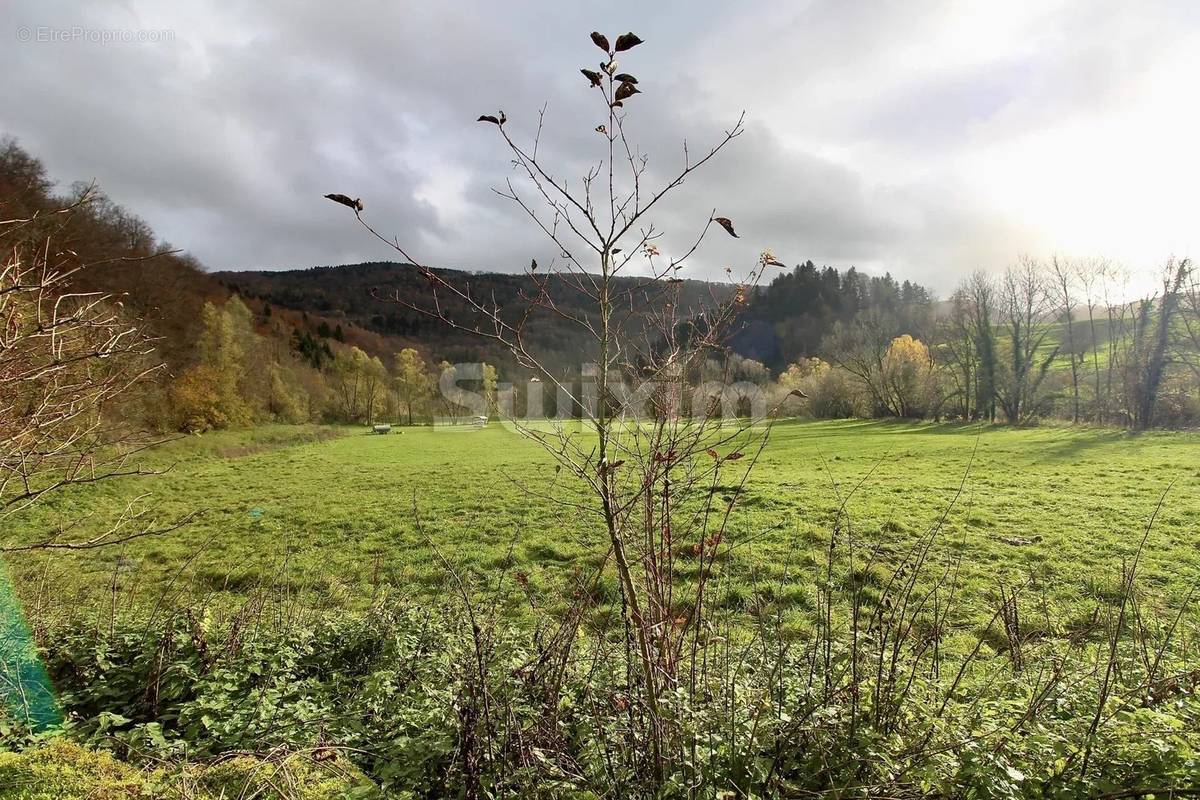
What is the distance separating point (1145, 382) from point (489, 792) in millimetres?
42894

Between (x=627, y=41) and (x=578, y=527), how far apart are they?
430 inches

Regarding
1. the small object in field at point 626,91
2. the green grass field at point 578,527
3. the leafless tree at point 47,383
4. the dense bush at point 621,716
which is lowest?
the green grass field at point 578,527

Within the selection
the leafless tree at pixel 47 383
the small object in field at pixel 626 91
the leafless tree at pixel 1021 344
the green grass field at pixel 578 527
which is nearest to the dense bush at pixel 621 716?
the green grass field at pixel 578 527

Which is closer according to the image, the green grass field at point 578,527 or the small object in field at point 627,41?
the small object in field at point 627,41

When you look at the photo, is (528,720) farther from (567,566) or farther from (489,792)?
(567,566)

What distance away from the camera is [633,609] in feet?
8.07

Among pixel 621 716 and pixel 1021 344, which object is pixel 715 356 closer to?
pixel 621 716

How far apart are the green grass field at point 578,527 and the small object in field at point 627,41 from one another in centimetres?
195

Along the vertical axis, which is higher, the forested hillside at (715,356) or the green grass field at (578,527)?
the forested hillside at (715,356)

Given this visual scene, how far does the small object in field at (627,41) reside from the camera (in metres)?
1.89

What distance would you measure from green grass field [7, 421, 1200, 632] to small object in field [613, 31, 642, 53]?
77.0 inches

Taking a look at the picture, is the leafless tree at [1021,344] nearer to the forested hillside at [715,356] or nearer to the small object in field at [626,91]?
the forested hillside at [715,356]

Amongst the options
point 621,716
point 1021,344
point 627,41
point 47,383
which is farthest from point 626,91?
point 1021,344

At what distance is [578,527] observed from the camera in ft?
39.6
